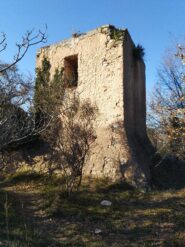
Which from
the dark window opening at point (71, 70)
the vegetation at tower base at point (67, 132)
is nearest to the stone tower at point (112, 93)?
the dark window opening at point (71, 70)

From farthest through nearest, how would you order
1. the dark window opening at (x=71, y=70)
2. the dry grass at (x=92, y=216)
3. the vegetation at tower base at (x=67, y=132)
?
the dark window opening at (x=71, y=70) → the vegetation at tower base at (x=67, y=132) → the dry grass at (x=92, y=216)

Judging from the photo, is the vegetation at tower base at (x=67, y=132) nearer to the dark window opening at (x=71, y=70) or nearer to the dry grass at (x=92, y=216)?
the dry grass at (x=92, y=216)

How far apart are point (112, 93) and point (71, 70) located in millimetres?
2463

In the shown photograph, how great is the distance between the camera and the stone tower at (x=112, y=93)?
1151 centimetres

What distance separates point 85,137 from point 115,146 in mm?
1641

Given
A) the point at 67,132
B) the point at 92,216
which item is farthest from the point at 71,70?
the point at 92,216

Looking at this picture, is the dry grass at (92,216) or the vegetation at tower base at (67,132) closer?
the dry grass at (92,216)

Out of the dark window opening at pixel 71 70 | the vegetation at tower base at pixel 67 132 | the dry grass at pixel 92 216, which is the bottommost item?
the dry grass at pixel 92 216

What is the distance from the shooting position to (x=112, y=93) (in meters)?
12.2

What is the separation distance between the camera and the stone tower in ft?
37.8

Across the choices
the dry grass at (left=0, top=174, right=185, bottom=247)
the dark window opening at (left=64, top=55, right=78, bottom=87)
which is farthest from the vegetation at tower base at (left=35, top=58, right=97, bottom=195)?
the dark window opening at (left=64, top=55, right=78, bottom=87)

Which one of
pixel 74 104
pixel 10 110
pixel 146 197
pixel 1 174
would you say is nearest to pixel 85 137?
pixel 74 104

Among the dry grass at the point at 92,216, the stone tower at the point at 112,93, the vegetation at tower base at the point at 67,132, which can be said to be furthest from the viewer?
the stone tower at the point at 112,93

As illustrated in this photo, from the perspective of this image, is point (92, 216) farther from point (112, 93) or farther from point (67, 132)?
point (112, 93)
